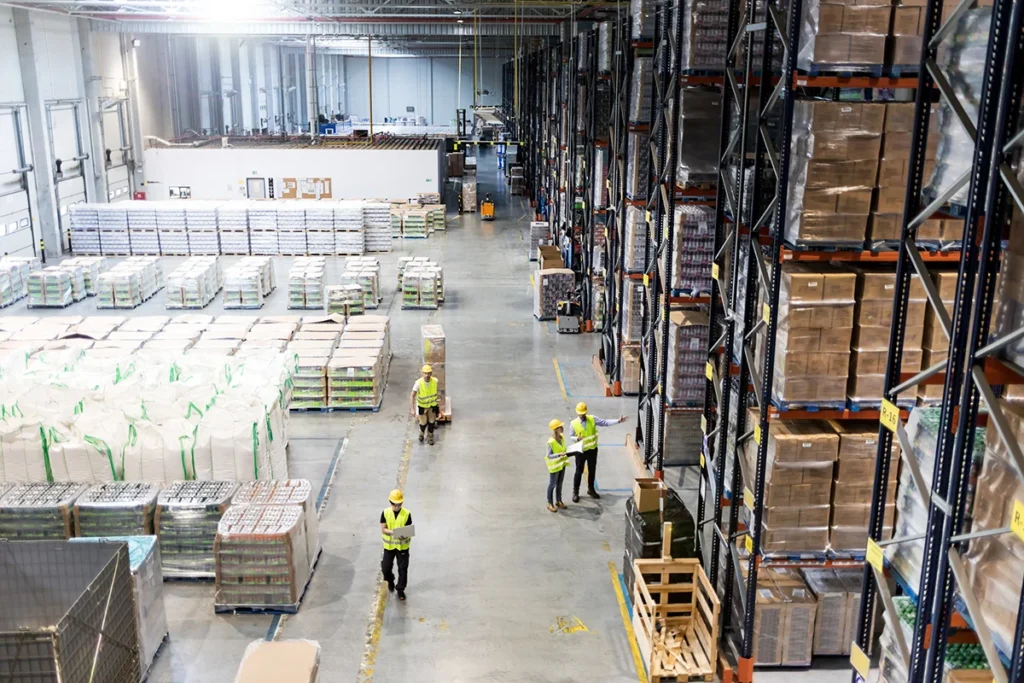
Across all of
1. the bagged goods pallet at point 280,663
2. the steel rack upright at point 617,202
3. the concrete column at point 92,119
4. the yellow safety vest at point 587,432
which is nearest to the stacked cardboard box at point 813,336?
the yellow safety vest at point 587,432

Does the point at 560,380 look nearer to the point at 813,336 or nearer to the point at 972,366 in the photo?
the point at 813,336

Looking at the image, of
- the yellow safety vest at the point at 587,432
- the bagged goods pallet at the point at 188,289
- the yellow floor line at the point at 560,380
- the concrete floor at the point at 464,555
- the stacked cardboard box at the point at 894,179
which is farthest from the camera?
the bagged goods pallet at the point at 188,289

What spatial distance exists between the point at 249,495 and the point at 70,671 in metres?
3.55

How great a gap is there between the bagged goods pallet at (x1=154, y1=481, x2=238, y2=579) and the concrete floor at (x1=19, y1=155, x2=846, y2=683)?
23 centimetres

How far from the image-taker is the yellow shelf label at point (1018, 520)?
3771 mm

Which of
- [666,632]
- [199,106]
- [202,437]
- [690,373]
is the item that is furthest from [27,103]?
[666,632]

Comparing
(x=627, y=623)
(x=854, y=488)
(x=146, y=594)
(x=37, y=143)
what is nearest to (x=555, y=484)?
(x=627, y=623)

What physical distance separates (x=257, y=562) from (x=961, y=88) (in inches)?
304

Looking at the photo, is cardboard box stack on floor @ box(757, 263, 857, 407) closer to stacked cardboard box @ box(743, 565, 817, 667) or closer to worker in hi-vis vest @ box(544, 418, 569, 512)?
stacked cardboard box @ box(743, 565, 817, 667)

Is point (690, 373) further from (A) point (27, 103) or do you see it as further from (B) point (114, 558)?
(A) point (27, 103)

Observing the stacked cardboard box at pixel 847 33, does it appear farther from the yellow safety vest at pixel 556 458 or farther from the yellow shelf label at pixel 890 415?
the yellow safety vest at pixel 556 458

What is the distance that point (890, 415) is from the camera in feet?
16.8

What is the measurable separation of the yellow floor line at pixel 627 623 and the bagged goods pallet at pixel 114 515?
200 inches

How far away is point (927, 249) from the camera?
24.6ft
